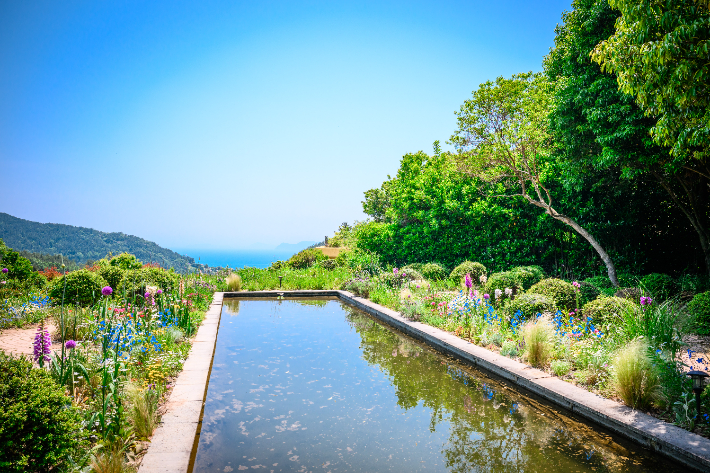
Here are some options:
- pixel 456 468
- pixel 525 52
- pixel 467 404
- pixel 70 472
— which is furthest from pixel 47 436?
pixel 525 52

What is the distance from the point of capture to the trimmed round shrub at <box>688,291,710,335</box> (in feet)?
19.0

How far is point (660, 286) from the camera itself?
7.66 metres

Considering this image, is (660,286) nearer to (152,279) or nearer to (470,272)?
(470,272)

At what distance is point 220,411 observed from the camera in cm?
404

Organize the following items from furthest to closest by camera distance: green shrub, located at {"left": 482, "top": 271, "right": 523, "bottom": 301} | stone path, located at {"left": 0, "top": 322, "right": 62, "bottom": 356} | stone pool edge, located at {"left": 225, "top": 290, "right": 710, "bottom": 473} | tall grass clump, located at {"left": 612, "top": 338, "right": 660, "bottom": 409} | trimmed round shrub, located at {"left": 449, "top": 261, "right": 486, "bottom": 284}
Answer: trimmed round shrub, located at {"left": 449, "top": 261, "right": 486, "bottom": 284} → green shrub, located at {"left": 482, "top": 271, "right": 523, "bottom": 301} → stone path, located at {"left": 0, "top": 322, "right": 62, "bottom": 356} → tall grass clump, located at {"left": 612, "top": 338, "right": 660, "bottom": 409} → stone pool edge, located at {"left": 225, "top": 290, "right": 710, "bottom": 473}

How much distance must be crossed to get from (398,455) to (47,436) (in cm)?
235

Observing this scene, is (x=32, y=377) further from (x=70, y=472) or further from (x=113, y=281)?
(x=113, y=281)

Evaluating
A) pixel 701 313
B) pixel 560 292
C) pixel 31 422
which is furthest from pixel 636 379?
pixel 31 422

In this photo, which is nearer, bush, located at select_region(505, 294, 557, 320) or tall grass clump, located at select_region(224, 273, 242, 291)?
bush, located at select_region(505, 294, 557, 320)

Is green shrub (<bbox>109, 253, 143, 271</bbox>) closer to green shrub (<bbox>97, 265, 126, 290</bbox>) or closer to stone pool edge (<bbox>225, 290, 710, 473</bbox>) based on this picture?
green shrub (<bbox>97, 265, 126, 290</bbox>)

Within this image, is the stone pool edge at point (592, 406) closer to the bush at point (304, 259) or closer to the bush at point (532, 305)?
the bush at point (532, 305)

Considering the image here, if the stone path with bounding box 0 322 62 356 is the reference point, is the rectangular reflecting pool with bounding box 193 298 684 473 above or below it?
below

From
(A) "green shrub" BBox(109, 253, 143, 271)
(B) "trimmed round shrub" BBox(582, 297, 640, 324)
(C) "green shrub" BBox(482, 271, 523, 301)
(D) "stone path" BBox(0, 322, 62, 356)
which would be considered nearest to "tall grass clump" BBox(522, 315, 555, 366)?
(B) "trimmed round shrub" BBox(582, 297, 640, 324)

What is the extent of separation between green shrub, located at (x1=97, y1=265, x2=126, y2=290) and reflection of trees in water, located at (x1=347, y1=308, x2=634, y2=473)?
5315 mm
